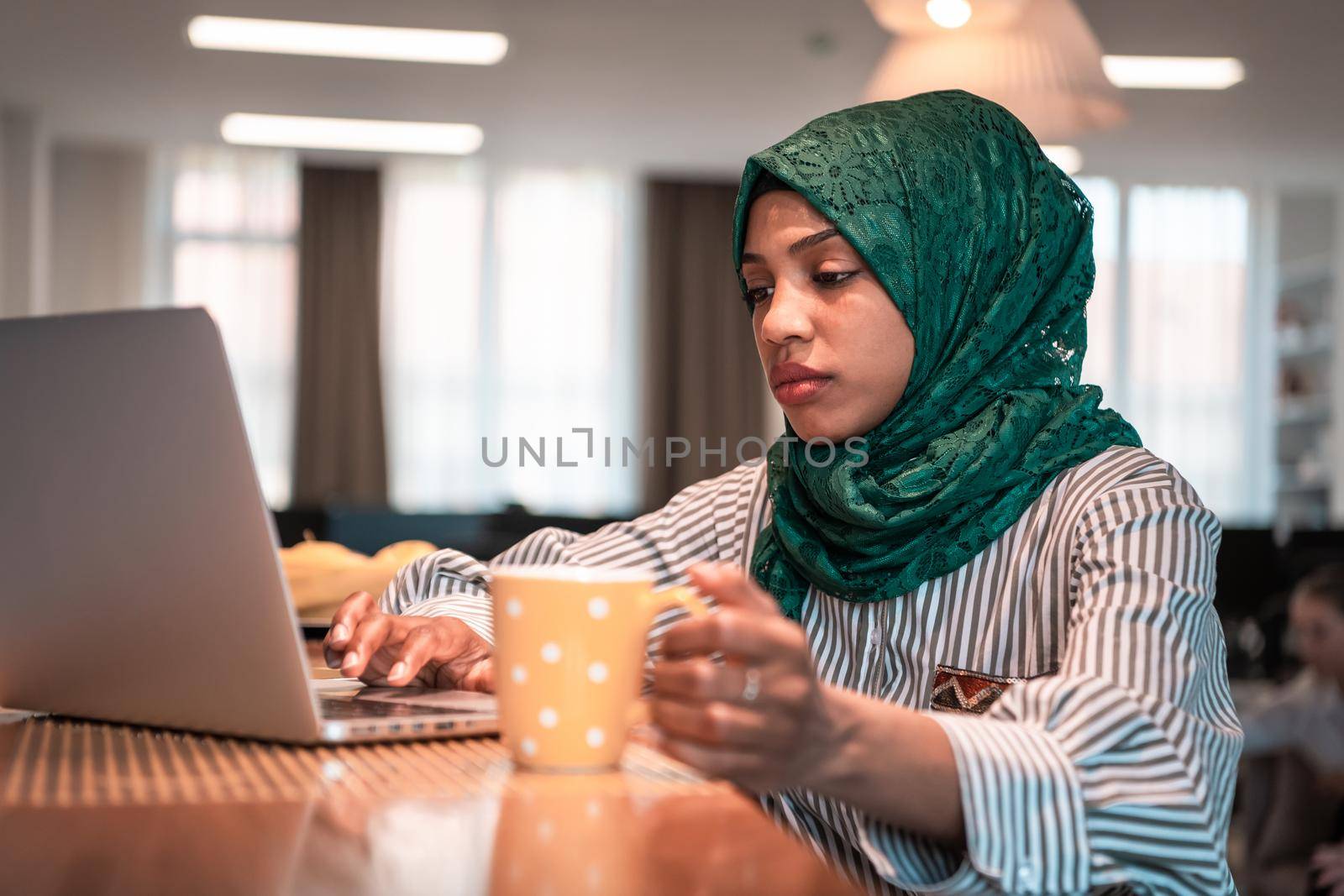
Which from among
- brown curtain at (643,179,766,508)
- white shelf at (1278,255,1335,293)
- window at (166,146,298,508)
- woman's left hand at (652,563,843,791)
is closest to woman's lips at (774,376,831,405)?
woman's left hand at (652,563,843,791)

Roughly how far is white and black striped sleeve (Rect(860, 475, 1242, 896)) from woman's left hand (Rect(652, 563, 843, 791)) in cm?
15

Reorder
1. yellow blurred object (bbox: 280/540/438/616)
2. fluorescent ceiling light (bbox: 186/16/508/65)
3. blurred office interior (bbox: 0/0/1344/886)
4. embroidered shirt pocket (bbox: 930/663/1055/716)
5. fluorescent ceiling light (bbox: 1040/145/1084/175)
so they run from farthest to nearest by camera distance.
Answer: fluorescent ceiling light (bbox: 1040/145/1084/175), blurred office interior (bbox: 0/0/1344/886), fluorescent ceiling light (bbox: 186/16/508/65), yellow blurred object (bbox: 280/540/438/616), embroidered shirt pocket (bbox: 930/663/1055/716)

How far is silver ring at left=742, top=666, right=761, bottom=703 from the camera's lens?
55 cm

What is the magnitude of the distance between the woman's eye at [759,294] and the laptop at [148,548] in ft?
1.77


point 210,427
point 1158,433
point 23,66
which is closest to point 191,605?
point 210,427

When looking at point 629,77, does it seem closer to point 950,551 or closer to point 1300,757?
point 1300,757

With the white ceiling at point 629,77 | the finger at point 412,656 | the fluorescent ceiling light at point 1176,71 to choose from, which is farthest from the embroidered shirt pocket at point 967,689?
the fluorescent ceiling light at point 1176,71

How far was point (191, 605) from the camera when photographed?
0.70m

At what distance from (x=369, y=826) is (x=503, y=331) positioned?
7.84 metres

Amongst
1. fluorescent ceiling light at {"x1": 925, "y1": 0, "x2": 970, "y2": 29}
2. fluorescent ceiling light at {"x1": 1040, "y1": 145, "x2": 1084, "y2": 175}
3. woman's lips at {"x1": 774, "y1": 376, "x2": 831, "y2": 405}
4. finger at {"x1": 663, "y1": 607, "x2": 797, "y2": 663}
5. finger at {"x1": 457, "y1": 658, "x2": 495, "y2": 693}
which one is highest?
fluorescent ceiling light at {"x1": 1040, "y1": 145, "x2": 1084, "y2": 175}

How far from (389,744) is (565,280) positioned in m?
7.74

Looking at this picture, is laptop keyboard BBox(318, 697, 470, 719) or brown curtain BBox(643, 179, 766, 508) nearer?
laptop keyboard BBox(318, 697, 470, 719)

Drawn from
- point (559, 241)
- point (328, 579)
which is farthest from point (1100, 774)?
point (559, 241)

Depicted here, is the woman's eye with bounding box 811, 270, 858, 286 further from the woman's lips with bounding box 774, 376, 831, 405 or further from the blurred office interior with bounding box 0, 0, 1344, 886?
the blurred office interior with bounding box 0, 0, 1344, 886
